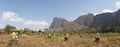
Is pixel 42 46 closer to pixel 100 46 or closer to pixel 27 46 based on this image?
pixel 27 46

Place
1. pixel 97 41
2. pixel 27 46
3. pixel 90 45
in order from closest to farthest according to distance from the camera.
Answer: pixel 27 46, pixel 90 45, pixel 97 41

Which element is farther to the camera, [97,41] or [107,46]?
[97,41]

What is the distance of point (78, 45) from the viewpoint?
31.2 metres

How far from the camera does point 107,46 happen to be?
29938 millimetres

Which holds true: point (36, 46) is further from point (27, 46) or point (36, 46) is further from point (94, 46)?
point (94, 46)

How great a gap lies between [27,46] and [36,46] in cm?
116

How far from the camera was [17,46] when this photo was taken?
28.7m

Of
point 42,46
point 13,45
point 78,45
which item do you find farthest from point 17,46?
point 78,45

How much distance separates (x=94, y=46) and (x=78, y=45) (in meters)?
2.35

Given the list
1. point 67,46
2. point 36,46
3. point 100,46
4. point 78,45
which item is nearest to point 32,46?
point 36,46

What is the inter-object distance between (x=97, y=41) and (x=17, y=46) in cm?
1217

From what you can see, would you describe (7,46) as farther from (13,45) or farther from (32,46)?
(32,46)

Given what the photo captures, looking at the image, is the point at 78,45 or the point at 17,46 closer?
the point at 17,46

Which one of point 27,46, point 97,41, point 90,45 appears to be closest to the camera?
point 27,46
